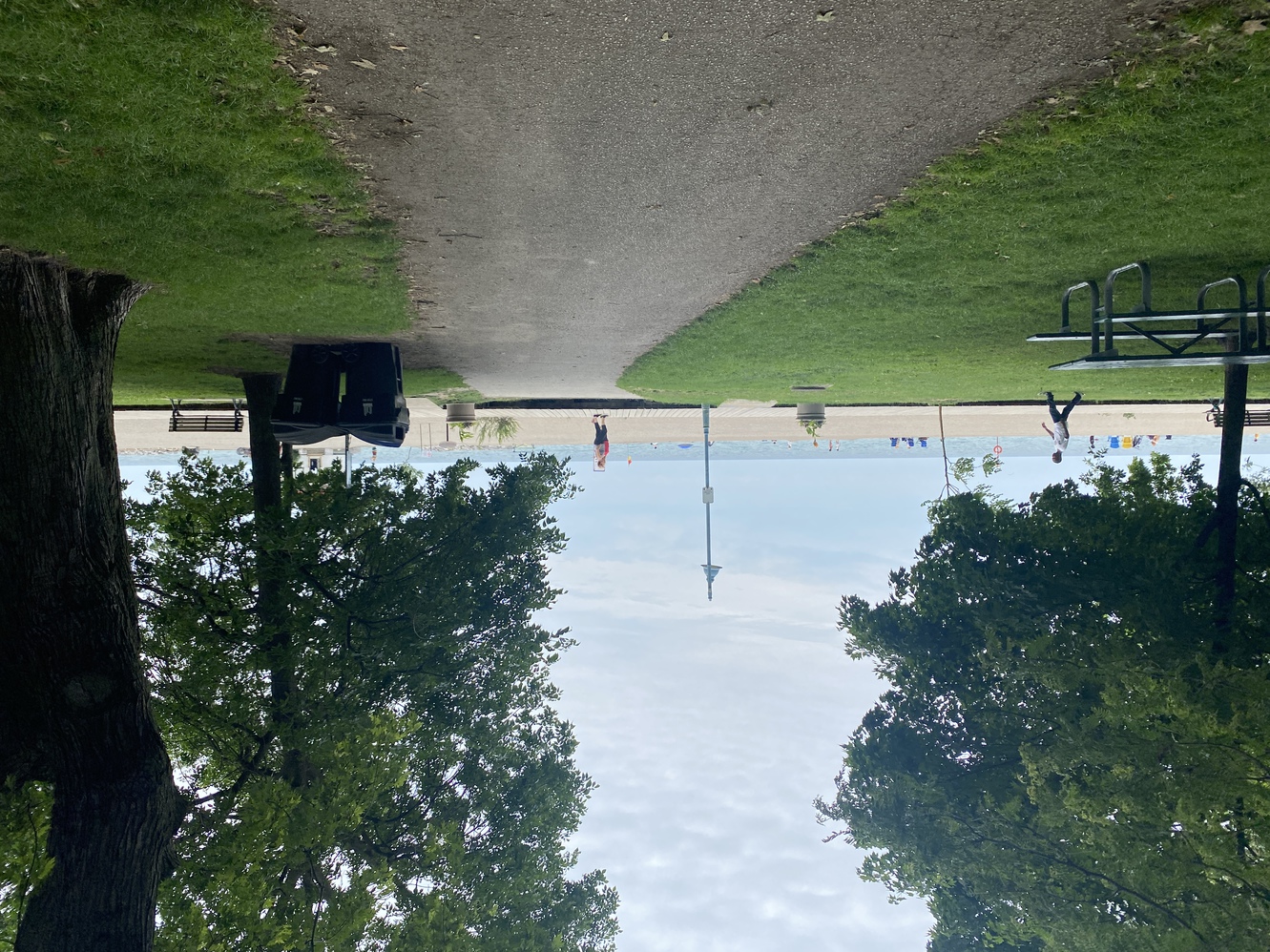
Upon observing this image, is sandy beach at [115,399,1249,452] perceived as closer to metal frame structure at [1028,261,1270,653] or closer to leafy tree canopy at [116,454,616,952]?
leafy tree canopy at [116,454,616,952]

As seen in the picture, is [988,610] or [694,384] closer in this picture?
[988,610]

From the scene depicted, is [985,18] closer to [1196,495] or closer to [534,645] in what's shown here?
[1196,495]

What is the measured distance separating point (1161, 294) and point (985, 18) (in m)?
4.93

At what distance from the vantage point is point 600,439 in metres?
26.1

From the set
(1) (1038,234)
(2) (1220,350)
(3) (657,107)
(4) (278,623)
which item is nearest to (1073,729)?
(2) (1220,350)

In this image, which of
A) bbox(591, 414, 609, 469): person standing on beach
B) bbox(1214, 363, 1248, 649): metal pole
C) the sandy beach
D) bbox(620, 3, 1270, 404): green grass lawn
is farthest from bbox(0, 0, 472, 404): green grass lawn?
bbox(591, 414, 609, 469): person standing on beach

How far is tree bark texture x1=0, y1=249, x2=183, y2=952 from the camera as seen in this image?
7617 millimetres

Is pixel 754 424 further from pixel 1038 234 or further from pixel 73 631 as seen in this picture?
pixel 73 631

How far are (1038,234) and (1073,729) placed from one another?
20.9 ft

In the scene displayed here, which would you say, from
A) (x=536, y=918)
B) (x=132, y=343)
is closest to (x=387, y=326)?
(x=132, y=343)

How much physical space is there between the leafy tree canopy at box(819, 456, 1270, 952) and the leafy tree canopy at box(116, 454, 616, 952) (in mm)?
5862

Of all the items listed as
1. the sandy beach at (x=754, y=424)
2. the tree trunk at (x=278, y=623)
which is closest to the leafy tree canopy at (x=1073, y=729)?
the sandy beach at (x=754, y=424)

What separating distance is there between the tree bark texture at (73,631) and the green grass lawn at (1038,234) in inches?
302

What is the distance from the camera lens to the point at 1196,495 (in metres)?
11.3
